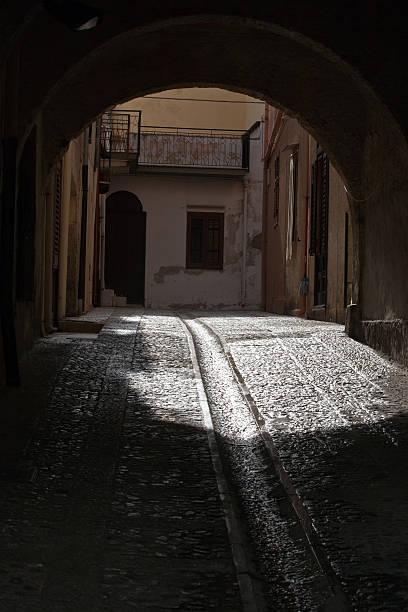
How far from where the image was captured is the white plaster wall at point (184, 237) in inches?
1105

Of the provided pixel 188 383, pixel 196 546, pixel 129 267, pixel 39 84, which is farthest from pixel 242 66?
pixel 129 267

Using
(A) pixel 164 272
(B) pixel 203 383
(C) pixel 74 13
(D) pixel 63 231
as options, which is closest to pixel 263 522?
(C) pixel 74 13

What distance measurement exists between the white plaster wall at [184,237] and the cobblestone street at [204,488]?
20.3m

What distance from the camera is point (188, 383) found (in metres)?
6.95

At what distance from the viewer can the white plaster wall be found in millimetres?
28062

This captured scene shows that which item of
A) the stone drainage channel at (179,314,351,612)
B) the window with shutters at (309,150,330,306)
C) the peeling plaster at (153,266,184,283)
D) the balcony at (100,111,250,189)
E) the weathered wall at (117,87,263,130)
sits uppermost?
the weathered wall at (117,87,263,130)

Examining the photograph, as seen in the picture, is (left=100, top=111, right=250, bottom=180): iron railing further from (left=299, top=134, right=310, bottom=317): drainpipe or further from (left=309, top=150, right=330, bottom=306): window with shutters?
(left=309, top=150, right=330, bottom=306): window with shutters

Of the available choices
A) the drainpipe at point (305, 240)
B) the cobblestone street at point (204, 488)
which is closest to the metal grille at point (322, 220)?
the drainpipe at point (305, 240)

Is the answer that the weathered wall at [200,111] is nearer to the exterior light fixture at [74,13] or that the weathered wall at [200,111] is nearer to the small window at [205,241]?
the small window at [205,241]

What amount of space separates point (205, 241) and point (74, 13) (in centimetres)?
2289

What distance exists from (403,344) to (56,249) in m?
5.58

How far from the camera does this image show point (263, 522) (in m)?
3.66

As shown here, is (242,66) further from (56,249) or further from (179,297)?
(179,297)

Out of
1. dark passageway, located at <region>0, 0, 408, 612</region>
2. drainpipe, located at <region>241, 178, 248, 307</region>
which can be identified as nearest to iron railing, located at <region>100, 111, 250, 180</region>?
drainpipe, located at <region>241, 178, 248, 307</region>
